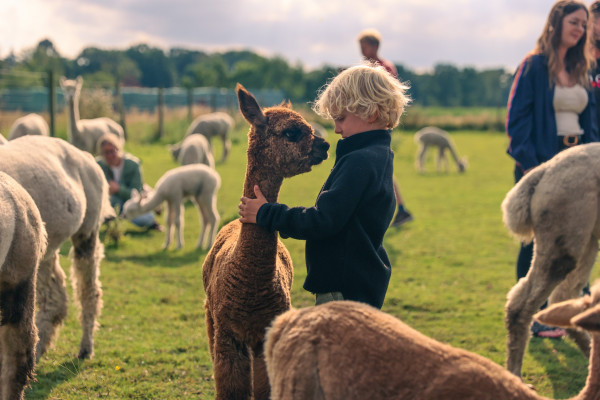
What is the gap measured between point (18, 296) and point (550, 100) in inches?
151

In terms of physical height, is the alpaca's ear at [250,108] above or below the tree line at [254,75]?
below

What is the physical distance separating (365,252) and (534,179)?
1845mm

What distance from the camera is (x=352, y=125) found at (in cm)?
283

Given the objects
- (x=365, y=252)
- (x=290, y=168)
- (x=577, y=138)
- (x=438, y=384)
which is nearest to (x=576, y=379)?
(x=577, y=138)

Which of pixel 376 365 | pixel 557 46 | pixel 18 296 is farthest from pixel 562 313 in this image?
pixel 557 46

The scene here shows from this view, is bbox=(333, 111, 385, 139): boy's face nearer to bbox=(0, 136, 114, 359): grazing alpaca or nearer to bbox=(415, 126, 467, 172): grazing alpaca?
bbox=(0, 136, 114, 359): grazing alpaca

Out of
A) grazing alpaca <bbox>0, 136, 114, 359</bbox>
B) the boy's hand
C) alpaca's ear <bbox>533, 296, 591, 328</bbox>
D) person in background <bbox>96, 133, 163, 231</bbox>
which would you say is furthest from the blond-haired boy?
person in background <bbox>96, 133, 163, 231</bbox>

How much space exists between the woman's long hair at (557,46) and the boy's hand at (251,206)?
2.86 metres

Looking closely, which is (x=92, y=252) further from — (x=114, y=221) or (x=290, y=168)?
(x=114, y=221)

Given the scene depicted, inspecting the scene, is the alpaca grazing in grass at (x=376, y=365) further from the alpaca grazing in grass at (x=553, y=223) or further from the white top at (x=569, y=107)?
the white top at (x=569, y=107)

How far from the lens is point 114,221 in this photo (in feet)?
28.1

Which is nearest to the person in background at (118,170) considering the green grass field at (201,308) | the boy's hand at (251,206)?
the green grass field at (201,308)

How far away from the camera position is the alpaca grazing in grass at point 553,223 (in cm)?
392

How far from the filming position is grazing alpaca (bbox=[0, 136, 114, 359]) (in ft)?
13.8
